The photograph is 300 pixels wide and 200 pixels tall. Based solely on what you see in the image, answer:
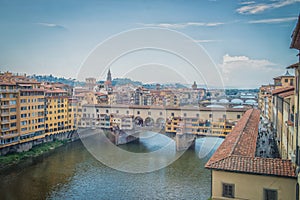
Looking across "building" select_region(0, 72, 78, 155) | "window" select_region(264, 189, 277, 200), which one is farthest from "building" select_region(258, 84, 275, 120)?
"building" select_region(0, 72, 78, 155)

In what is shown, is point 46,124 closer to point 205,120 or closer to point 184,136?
point 184,136

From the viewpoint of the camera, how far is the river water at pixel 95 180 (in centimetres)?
746

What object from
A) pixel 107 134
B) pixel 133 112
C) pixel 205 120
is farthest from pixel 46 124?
pixel 205 120

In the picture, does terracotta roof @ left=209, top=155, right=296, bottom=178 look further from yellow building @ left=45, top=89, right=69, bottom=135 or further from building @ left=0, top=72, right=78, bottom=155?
yellow building @ left=45, top=89, right=69, bottom=135

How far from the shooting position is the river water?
24.5 ft

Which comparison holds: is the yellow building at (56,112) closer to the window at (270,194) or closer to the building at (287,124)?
the building at (287,124)

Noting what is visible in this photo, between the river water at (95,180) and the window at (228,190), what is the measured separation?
345 cm

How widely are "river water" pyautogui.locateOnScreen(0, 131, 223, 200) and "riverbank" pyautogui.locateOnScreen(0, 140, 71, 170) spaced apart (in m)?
0.38

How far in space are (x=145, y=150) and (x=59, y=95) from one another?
564cm

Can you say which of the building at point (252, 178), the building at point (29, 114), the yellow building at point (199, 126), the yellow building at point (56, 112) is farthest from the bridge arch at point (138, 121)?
the building at point (252, 178)

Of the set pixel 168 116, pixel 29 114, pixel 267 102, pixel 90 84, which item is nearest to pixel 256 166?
pixel 29 114

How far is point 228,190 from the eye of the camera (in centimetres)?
392

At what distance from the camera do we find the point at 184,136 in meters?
13.4

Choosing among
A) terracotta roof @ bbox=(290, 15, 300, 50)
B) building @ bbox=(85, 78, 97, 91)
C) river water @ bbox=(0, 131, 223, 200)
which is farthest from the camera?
building @ bbox=(85, 78, 97, 91)
